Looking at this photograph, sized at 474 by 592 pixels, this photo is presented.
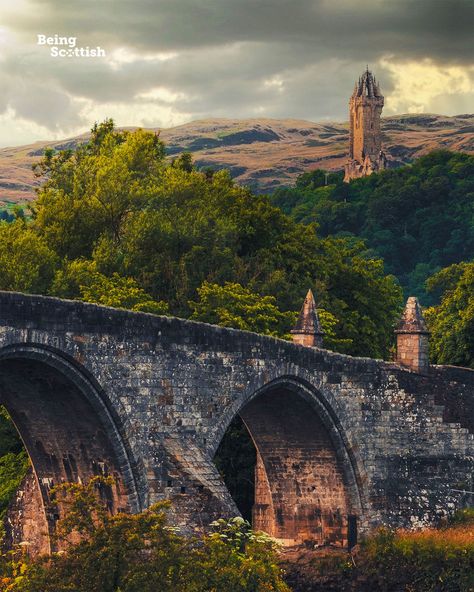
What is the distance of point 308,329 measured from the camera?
45031 mm

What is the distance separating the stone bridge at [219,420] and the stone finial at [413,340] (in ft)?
1.26

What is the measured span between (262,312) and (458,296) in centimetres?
1202

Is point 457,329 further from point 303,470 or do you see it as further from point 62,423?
point 62,423

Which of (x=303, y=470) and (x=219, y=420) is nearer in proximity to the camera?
(x=219, y=420)

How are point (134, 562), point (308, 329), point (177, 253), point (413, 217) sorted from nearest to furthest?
point (134, 562), point (308, 329), point (177, 253), point (413, 217)

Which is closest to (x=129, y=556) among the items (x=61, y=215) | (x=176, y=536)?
(x=176, y=536)

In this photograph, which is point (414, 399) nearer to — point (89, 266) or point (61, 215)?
point (89, 266)

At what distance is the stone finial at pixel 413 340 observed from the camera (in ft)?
149

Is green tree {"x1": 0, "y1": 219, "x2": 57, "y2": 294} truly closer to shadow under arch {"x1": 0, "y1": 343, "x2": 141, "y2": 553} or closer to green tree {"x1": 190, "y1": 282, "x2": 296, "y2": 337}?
green tree {"x1": 190, "y1": 282, "x2": 296, "y2": 337}

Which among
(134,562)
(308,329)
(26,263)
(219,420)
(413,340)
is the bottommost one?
(134,562)

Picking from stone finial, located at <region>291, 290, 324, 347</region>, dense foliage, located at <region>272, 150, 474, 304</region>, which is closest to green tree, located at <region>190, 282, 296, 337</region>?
stone finial, located at <region>291, 290, 324, 347</region>

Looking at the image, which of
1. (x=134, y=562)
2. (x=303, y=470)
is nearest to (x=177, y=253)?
(x=303, y=470)

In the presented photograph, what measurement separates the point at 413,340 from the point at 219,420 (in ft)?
27.5

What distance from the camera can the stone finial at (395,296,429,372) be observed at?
45281 mm
